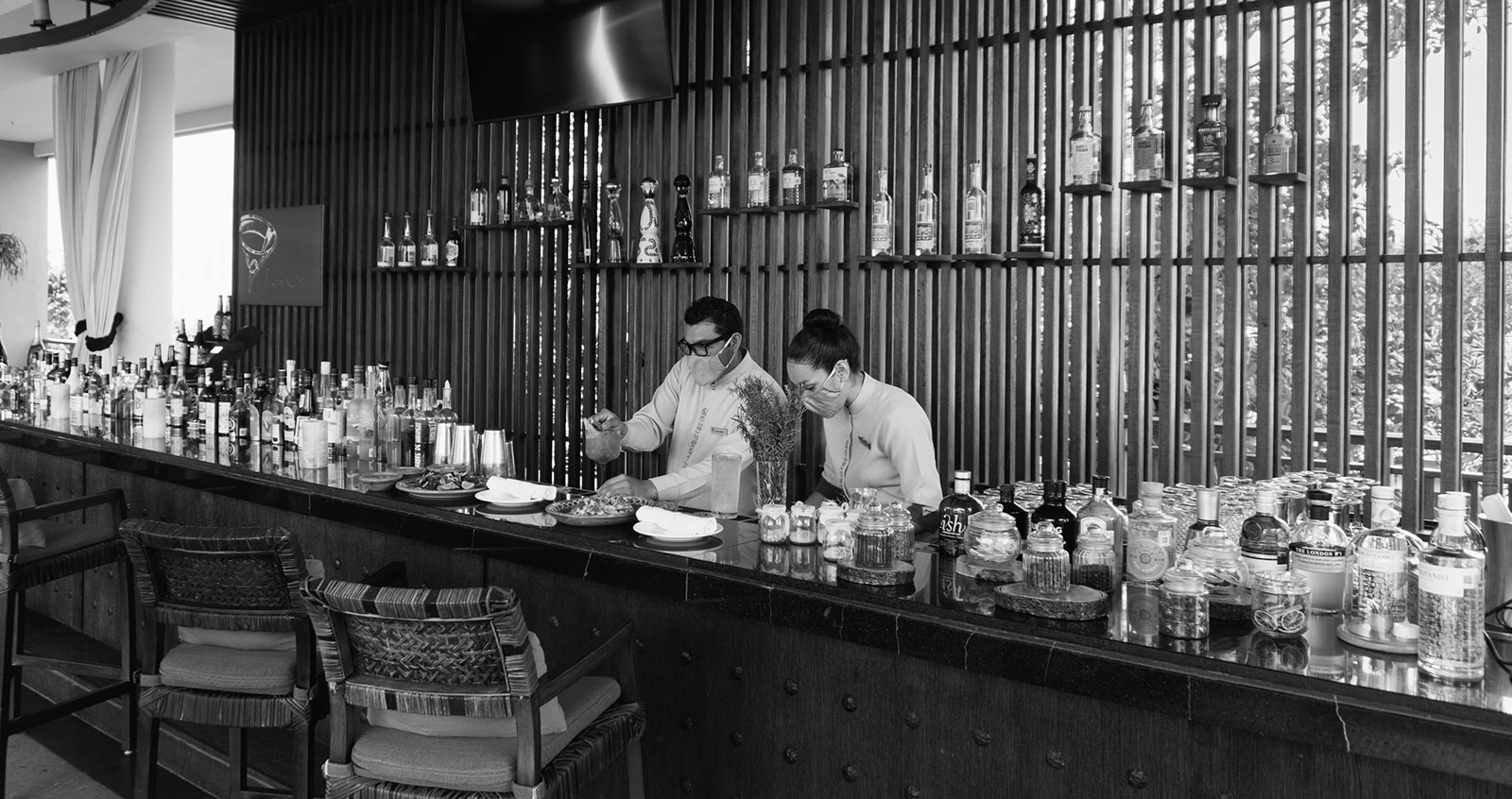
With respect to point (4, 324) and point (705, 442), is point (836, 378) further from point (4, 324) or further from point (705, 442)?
point (4, 324)

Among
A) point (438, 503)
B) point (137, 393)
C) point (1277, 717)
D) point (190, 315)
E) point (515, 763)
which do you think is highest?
point (190, 315)

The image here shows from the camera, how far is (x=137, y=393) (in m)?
4.54

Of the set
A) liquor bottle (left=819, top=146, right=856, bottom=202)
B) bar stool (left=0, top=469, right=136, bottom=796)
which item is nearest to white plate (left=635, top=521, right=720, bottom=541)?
bar stool (left=0, top=469, right=136, bottom=796)

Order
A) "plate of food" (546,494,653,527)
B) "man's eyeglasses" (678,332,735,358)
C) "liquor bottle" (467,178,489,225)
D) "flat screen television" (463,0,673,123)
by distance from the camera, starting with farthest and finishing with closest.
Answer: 1. "liquor bottle" (467,178,489,225)
2. "flat screen television" (463,0,673,123)
3. "man's eyeglasses" (678,332,735,358)
4. "plate of food" (546,494,653,527)

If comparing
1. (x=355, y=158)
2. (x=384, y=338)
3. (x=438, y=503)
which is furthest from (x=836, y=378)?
(x=355, y=158)

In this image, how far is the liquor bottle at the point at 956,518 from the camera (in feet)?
7.47

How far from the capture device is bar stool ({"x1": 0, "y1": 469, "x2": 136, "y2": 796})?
3256mm

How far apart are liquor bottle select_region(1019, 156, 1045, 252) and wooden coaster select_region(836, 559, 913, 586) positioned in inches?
90.0

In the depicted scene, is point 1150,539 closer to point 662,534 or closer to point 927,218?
point 662,534

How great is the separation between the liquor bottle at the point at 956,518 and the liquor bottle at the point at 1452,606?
2.91ft

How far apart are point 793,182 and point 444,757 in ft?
10.7

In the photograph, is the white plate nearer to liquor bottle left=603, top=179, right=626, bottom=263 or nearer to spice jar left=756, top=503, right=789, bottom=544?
spice jar left=756, top=503, right=789, bottom=544

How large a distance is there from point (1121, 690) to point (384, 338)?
5.91m

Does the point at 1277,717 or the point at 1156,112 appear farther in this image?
the point at 1156,112
